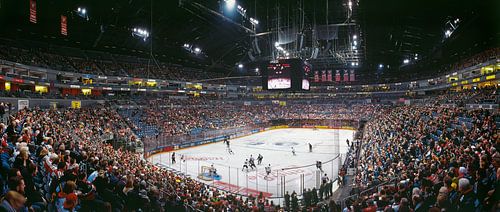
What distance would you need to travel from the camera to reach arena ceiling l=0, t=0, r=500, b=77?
2336 centimetres

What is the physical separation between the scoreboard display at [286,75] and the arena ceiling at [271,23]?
2.23m

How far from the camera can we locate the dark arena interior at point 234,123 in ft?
19.5

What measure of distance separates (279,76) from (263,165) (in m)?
8.80

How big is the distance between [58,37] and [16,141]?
4160cm

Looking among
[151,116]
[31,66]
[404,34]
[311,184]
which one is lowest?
Answer: [311,184]

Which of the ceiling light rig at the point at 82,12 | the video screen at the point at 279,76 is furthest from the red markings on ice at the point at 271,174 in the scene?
the ceiling light rig at the point at 82,12

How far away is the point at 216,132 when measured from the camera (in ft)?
129

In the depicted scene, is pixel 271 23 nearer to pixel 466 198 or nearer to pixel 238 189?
pixel 238 189

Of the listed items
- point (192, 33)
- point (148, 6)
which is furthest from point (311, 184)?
point (192, 33)

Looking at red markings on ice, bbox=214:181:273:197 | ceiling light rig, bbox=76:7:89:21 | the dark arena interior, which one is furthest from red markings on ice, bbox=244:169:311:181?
ceiling light rig, bbox=76:7:89:21

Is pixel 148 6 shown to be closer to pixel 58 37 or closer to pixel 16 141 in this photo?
pixel 58 37

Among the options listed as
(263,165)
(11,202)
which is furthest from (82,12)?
(11,202)

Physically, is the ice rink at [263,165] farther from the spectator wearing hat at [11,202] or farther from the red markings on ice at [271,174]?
the spectator wearing hat at [11,202]

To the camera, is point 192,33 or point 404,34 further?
point 192,33
